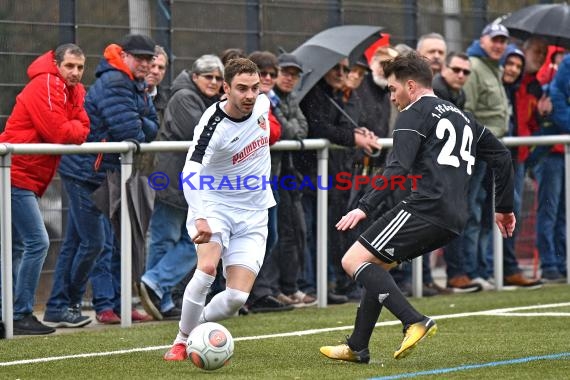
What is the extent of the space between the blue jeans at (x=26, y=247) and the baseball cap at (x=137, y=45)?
147 cm

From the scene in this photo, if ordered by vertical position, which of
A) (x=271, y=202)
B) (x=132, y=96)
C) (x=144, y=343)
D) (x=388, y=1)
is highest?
(x=388, y=1)

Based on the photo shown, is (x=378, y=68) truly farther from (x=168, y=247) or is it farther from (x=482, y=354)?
(x=482, y=354)

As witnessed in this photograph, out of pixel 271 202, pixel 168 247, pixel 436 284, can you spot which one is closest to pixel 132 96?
pixel 168 247

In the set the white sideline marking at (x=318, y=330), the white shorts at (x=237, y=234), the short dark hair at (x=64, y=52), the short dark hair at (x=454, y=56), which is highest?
the short dark hair at (x=454, y=56)

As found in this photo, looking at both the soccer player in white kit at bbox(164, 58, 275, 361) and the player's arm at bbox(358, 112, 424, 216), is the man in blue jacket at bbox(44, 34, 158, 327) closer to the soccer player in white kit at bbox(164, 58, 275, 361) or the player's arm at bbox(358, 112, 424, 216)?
the soccer player in white kit at bbox(164, 58, 275, 361)

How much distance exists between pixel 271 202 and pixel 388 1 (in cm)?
576

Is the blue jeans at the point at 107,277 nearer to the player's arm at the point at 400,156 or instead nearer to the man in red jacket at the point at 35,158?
the man in red jacket at the point at 35,158

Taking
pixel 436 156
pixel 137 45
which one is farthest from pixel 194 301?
pixel 137 45

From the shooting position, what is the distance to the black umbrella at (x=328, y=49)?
41.0 ft

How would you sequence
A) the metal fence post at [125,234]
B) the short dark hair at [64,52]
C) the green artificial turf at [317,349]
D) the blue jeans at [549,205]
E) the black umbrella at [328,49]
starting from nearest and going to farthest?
the green artificial turf at [317,349], the short dark hair at [64,52], the metal fence post at [125,234], the black umbrella at [328,49], the blue jeans at [549,205]

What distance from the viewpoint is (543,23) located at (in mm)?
14547

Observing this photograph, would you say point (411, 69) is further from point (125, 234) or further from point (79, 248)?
point (79, 248)

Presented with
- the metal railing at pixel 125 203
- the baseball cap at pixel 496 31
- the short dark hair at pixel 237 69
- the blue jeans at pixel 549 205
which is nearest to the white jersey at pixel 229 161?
the short dark hair at pixel 237 69

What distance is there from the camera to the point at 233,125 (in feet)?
29.7
